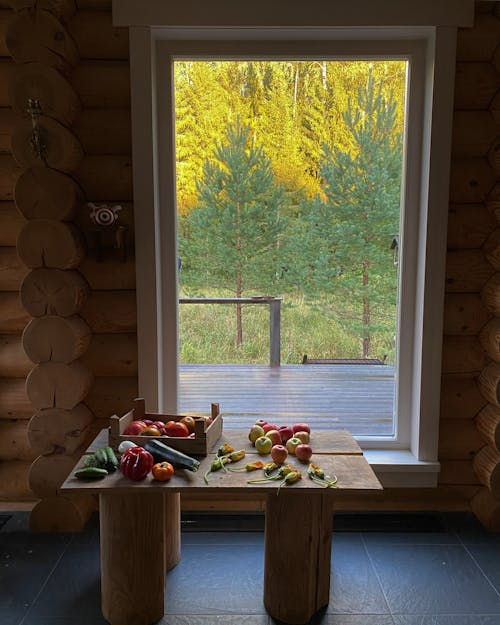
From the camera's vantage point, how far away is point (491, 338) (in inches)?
96.7

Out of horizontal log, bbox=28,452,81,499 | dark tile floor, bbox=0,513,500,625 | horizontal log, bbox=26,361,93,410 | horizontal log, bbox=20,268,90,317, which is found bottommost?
dark tile floor, bbox=0,513,500,625

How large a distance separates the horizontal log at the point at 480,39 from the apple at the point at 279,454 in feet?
6.73

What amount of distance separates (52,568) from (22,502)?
60 centimetres

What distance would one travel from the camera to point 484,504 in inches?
103

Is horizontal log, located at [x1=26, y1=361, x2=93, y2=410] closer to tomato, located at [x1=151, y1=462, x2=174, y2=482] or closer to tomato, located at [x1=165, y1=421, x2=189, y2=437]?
tomato, located at [x1=165, y1=421, x2=189, y2=437]

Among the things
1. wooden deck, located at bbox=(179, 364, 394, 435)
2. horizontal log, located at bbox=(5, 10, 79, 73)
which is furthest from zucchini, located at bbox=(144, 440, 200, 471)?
horizontal log, located at bbox=(5, 10, 79, 73)

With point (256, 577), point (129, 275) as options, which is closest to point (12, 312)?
point (129, 275)

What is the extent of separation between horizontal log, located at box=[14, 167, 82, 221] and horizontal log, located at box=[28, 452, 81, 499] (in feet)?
3.77

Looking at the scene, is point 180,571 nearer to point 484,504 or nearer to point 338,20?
point 484,504

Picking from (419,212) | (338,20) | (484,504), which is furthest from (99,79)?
(484,504)

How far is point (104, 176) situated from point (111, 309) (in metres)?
0.67

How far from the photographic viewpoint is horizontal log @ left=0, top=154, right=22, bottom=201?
8.21ft

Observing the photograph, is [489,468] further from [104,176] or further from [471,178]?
[104,176]

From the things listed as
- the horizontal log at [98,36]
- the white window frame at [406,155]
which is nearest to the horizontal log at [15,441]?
→ the white window frame at [406,155]
